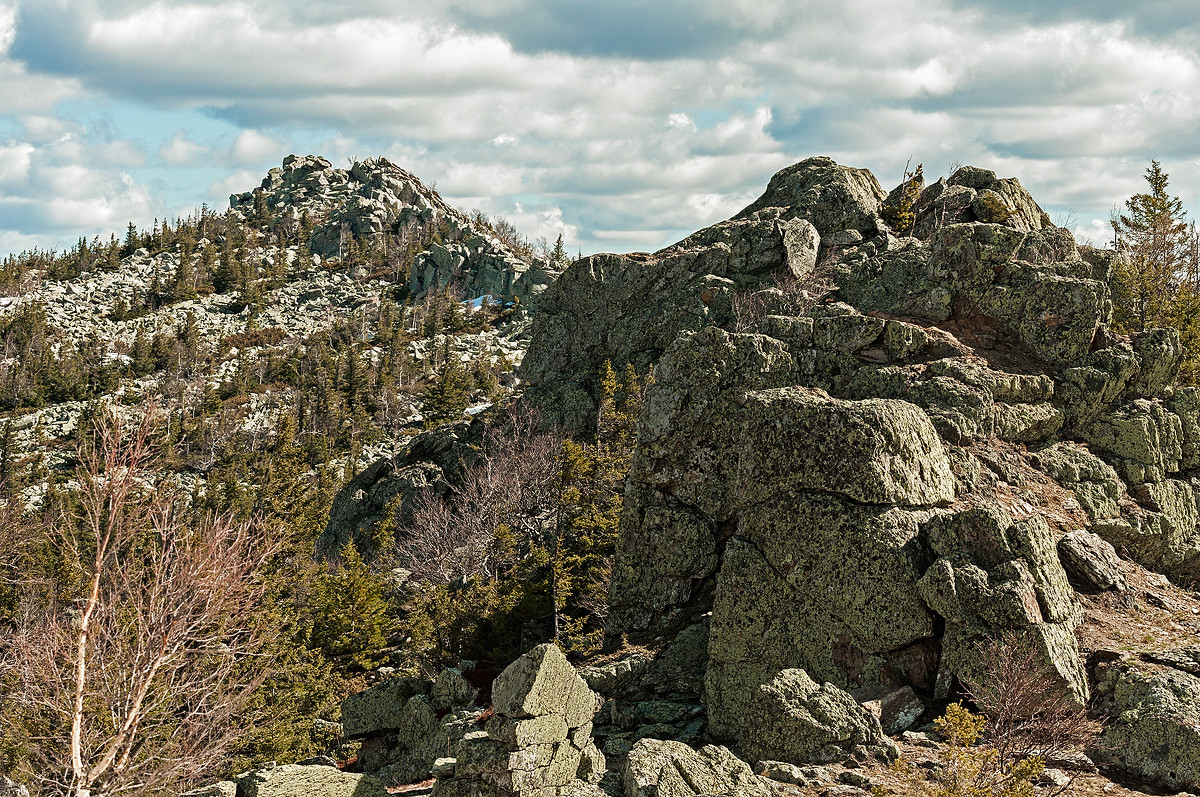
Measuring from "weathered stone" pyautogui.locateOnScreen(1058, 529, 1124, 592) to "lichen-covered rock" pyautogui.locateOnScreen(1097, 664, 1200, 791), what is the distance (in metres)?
4.04

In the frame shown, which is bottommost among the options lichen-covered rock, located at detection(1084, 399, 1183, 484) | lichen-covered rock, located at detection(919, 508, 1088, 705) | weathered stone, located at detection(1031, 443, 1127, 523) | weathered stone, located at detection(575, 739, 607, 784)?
weathered stone, located at detection(575, 739, 607, 784)

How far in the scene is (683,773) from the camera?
1294 cm

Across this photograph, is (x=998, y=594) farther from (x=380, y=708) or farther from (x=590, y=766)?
(x=380, y=708)

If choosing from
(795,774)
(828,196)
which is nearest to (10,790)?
(795,774)

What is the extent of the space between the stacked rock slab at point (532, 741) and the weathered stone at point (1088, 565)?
11.7m

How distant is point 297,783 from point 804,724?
1005 cm

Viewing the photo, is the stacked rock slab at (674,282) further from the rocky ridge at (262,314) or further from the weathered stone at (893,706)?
the rocky ridge at (262,314)

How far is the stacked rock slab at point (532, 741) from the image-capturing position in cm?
1488

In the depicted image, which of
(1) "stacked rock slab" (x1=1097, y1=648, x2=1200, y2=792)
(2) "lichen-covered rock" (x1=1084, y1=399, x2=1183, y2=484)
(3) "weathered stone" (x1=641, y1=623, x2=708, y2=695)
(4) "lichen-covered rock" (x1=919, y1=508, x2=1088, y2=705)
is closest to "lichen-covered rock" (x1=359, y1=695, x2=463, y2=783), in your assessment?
(3) "weathered stone" (x1=641, y1=623, x2=708, y2=695)

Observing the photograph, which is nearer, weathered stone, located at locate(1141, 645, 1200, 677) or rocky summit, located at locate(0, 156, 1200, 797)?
rocky summit, located at locate(0, 156, 1200, 797)

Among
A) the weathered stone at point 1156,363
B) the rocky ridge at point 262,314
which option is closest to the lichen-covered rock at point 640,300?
the weathered stone at point 1156,363

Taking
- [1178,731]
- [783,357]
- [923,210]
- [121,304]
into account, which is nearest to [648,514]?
[783,357]

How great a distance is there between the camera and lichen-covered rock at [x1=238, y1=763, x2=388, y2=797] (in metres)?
15.5

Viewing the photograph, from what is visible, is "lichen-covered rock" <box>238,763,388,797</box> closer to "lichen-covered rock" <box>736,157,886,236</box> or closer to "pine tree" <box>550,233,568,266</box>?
"lichen-covered rock" <box>736,157,886,236</box>
